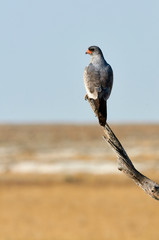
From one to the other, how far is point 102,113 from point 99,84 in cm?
39

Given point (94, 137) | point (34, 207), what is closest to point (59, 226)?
point (34, 207)

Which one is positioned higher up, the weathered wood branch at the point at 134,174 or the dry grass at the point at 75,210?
the dry grass at the point at 75,210

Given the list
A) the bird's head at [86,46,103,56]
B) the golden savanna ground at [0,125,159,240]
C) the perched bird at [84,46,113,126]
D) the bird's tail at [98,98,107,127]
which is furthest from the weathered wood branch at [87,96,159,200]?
the golden savanna ground at [0,125,159,240]

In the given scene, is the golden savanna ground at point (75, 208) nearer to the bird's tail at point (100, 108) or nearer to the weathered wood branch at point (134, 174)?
the bird's tail at point (100, 108)

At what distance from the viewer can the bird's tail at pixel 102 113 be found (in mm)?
6121

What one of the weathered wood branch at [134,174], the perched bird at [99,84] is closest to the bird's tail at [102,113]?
the perched bird at [99,84]

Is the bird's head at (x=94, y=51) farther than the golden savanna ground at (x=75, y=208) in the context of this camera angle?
No

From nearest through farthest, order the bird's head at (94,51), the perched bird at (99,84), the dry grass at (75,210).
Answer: the perched bird at (99,84) < the bird's head at (94,51) < the dry grass at (75,210)

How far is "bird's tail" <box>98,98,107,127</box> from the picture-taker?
6121mm

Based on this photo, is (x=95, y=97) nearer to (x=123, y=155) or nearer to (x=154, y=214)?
(x=123, y=155)

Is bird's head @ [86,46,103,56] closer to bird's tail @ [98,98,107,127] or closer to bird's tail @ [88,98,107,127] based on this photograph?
bird's tail @ [88,98,107,127]

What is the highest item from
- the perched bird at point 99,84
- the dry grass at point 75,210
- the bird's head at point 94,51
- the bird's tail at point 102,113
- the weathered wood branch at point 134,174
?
the dry grass at point 75,210

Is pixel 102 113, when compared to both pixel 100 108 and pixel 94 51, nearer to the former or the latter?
pixel 100 108

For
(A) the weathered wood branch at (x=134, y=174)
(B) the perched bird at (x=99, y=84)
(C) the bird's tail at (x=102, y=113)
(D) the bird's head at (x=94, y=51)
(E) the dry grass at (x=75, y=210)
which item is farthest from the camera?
(E) the dry grass at (x=75, y=210)
